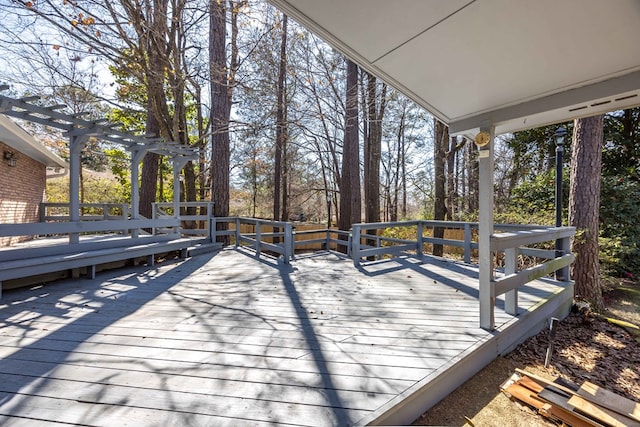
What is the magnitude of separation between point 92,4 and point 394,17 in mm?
5866

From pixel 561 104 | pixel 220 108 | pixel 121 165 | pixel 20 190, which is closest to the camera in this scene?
pixel 561 104

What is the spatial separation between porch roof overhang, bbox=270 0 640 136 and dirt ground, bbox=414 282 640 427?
2.26 meters

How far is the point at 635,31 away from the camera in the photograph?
1.57m

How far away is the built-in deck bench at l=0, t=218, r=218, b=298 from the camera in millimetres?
3545

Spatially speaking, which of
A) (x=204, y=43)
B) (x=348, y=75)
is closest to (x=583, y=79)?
(x=348, y=75)

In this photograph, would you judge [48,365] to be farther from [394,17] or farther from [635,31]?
[635,31]

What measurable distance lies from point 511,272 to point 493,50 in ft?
6.94

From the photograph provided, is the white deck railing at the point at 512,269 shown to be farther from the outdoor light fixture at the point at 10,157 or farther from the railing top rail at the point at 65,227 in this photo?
the outdoor light fixture at the point at 10,157

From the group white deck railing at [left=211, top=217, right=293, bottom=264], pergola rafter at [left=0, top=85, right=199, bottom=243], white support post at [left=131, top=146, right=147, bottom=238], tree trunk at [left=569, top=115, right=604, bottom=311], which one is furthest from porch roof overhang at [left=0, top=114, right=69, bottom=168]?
tree trunk at [left=569, top=115, right=604, bottom=311]

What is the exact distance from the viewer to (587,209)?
4.93 m

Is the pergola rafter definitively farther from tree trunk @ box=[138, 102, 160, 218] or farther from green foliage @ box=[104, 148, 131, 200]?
green foliage @ box=[104, 148, 131, 200]

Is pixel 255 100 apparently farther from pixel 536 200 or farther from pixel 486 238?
pixel 536 200

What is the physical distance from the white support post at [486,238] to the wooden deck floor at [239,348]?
0.69ft

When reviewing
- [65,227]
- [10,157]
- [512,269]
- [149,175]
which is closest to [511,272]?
[512,269]
